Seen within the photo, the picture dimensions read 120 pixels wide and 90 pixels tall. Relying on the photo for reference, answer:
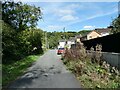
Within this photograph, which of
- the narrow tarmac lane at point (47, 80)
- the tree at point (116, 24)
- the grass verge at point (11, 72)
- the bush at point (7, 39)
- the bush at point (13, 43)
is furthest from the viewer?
the tree at point (116, 24)

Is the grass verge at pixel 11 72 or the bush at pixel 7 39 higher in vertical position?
the bush at pixel 7 39

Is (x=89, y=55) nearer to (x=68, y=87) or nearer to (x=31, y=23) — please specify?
(x=68, y=87)

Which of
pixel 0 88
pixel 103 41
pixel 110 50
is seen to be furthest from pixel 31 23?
pixel 0 88

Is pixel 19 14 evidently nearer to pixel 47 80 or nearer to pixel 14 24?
pixel 14 24

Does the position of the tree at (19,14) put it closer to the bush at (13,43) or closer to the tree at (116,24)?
the bush at (13,43)

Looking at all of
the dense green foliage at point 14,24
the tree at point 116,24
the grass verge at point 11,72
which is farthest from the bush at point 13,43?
the tree at point 116,24

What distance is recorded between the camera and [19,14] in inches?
1123

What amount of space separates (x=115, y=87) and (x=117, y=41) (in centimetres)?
730

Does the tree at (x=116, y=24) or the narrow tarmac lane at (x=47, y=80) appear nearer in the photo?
the narrow tarmac lane at (x=47, y=80)

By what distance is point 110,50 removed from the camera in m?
19.5

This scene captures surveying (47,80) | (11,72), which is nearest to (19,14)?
(11,72)

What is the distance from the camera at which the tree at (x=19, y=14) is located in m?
24.4

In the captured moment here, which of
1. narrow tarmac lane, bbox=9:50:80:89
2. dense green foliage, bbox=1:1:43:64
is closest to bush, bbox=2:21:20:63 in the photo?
dense green foliage, bbox=1:1:43:64

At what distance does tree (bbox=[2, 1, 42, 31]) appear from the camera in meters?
24.4
